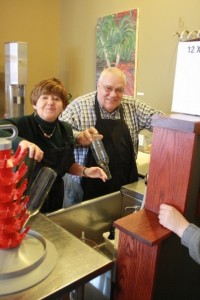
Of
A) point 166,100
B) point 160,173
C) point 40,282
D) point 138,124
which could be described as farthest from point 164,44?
point 40,282

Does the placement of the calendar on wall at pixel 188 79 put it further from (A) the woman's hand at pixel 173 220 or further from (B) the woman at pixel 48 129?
(B) the woman at pixel 48 129

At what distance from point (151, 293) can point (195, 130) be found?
465mm

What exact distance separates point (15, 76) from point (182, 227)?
2473 mm

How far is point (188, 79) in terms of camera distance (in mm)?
873

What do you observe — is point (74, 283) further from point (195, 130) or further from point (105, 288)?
point (195, 130)

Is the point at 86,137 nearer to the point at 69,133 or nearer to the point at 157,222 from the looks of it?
the point at 69,133

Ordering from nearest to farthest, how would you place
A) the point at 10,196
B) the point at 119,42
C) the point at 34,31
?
the point at 10,196
the point at 119,42
the point at 34,31

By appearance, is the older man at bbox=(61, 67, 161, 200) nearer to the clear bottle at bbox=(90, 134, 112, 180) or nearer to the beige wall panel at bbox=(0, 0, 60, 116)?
the clear bottle at bbox=(90, 134, 112, 180)

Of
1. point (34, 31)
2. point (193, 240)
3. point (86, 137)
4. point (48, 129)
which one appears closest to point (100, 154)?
point (86, 137)

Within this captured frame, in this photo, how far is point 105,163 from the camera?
1.43 m

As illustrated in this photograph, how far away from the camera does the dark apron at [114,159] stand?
4.99ft

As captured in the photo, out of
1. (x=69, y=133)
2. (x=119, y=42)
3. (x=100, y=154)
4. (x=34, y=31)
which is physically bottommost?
(x=100, y=154)

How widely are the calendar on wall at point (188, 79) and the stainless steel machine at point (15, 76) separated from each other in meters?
2.21

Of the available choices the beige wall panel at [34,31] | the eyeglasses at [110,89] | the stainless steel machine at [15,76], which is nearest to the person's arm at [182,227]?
the eyeglasses at [110,89]
